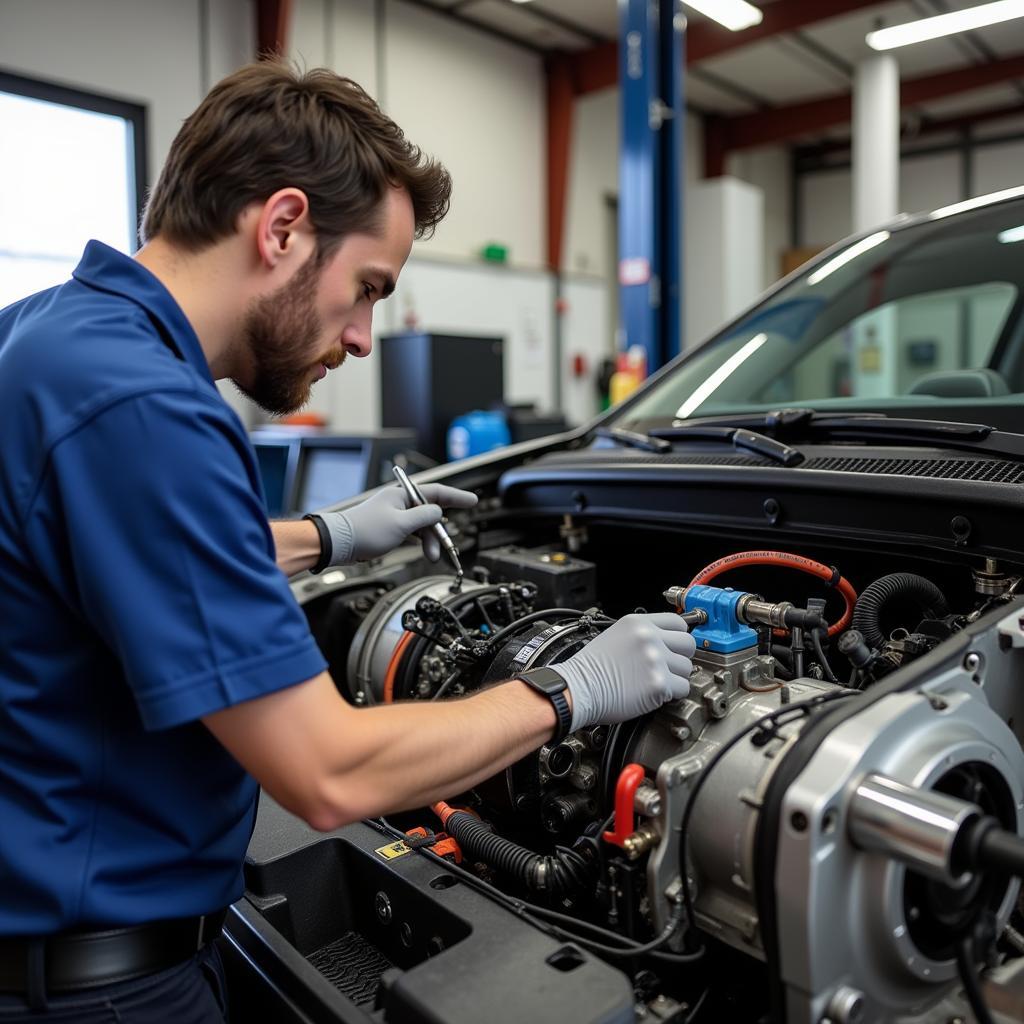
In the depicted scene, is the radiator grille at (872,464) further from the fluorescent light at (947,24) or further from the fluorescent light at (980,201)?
the fluorescent light at (947,24)

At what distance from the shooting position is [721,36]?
7070 millimetres

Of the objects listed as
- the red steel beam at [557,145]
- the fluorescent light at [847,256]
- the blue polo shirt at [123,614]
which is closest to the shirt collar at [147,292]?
the blue polo shirt at [123,614]

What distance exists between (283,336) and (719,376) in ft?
4.07

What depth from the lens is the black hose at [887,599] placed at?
1201 mm

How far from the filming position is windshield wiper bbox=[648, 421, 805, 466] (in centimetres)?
149

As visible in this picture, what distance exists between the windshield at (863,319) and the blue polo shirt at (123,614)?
4.00ft

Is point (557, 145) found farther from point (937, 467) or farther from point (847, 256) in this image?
point (937, 467)

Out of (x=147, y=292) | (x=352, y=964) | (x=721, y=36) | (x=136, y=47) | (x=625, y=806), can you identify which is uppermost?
(x=721, y=36)

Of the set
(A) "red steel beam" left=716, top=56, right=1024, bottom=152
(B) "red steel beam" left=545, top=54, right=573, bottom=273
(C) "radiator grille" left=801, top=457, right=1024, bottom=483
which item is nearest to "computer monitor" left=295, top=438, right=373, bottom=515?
(C) "radiator grille" left=801, top=457, right=1024, bottom=483

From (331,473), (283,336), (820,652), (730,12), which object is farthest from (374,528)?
(730,12)

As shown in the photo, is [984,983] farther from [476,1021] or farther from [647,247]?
[647,247]

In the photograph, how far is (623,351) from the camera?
16.6 ft

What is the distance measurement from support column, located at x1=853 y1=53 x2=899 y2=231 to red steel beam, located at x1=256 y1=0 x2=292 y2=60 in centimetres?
463

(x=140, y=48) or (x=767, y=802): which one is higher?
(x=140, y=48)
